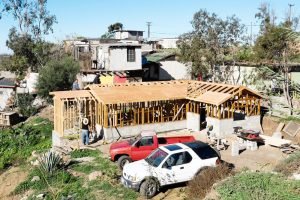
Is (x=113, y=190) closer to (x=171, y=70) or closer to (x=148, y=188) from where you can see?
(x=148, y=188)

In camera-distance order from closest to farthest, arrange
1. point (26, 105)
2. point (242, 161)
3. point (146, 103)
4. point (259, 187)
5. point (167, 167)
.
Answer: point (259, 187), point (167, 167), point (242, 161), point (146, 103), point (26, 105)

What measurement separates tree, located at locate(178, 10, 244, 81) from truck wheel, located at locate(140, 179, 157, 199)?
24299mm

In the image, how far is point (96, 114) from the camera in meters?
24.5

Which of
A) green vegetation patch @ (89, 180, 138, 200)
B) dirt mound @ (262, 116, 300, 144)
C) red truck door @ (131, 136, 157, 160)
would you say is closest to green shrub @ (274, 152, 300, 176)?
green vegetation patch @ (89, 180, 138, 200)

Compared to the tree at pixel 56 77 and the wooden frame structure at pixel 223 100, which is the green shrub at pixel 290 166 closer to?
the wooden frame structure at pixel 223 100

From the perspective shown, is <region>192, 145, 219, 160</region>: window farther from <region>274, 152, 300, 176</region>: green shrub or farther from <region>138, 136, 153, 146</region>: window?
<region>138, 136, 153, 146</region>: window

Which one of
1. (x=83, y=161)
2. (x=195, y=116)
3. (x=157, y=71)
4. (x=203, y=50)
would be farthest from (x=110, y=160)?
(x=157, y=71)

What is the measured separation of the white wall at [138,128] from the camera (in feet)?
76.4

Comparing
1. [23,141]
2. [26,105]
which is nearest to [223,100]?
[23,141]

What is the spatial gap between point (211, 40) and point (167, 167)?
26.0 meters

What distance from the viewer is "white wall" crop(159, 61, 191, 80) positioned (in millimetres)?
47000

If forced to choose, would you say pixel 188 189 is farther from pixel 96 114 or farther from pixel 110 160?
pixel 96 114

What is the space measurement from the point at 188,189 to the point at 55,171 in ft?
22.9

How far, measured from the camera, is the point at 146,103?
25.3 m
